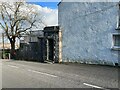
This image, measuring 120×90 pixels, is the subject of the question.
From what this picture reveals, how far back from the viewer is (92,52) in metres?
20.3

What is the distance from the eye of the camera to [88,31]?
2069 cm

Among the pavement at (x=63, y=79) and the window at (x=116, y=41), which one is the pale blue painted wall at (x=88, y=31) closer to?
the window at (x=116, y=41)

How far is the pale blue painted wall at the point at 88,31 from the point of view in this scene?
1875 centimetres

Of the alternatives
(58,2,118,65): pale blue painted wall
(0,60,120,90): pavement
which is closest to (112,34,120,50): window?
(58,2,118,65): pale blue painted wall

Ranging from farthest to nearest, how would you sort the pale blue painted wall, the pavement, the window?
the pale blue painted wall → the window → the pavement

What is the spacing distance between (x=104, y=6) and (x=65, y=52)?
653 centimetres

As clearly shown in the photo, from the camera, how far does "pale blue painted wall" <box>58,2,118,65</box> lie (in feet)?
61.5

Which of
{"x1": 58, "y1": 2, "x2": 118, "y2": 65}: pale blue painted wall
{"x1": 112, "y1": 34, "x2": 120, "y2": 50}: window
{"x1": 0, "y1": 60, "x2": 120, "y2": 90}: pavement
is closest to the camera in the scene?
{"x1": 0, "y1": 60, "x2": 120, "y2": 90}: pavement

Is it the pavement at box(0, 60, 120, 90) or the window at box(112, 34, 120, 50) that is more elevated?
the window at box(112, 34, 120, 50)

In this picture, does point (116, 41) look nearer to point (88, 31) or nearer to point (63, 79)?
point (88, 31)

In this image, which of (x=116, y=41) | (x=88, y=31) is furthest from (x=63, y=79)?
(x=88, y=31)

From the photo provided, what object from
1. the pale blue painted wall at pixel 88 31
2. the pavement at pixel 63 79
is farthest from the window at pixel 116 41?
the pavement at pixel 63 79

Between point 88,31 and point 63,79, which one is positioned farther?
point 88,31

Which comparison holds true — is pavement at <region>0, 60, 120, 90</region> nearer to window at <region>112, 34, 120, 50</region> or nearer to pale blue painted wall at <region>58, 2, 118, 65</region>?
window at <region>112, 34, 120, 50</region>
